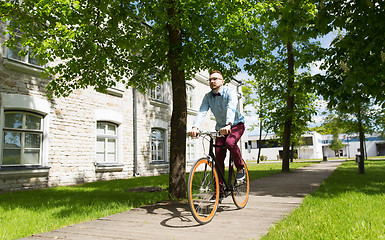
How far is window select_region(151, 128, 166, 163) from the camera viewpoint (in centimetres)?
1530

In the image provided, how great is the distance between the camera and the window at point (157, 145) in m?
15.3

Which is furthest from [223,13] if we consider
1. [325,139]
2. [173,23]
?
[325,139]

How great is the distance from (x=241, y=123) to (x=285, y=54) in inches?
507

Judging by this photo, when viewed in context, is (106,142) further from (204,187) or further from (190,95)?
(204,187)

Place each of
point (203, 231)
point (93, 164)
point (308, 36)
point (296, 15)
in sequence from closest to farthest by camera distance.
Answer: point (203, 231)
point (296, 15)
point (308, 36)
point (93, 164)

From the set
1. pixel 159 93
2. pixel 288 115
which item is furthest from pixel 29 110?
pixel 288 115

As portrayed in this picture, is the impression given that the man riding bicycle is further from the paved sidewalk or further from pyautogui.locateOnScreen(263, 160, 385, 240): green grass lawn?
pyautogui.locateOnScreen(263, 160, 385, 240): green grass lawn

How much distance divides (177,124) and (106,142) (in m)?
7.27

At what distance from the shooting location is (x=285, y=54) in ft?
53.2

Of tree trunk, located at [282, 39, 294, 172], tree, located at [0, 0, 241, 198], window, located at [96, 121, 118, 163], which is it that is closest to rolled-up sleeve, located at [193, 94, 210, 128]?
tree, located at [0, 0, 241, 198]

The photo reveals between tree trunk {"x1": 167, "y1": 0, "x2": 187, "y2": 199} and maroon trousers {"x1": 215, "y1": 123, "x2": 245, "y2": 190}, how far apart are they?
1495mm

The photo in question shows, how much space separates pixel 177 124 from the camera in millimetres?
5863

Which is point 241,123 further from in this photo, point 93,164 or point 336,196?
point 93,164

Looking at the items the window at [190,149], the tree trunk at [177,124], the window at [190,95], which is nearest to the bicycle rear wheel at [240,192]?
the tree trunk at [177,124]
